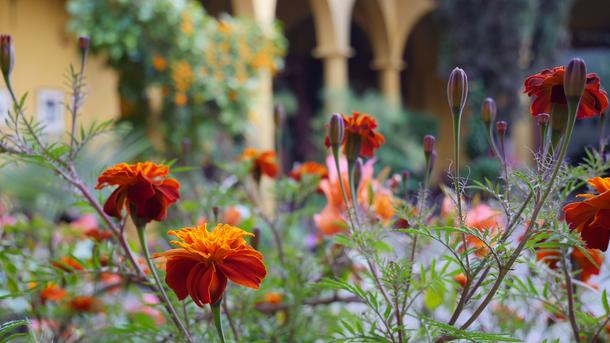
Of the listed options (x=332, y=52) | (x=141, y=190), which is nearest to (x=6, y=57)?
(x=141, y=190)

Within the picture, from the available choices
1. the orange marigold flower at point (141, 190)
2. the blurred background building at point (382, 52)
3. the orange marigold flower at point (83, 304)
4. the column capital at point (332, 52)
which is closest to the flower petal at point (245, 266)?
the orange marigold flower at point (141, 190)

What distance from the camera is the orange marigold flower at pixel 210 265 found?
534 millimetres

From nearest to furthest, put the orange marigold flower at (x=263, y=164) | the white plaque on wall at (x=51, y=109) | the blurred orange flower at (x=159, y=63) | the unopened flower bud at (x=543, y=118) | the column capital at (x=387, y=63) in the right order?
the unopened flower bud at (x=543, y=118) < the orange marigold flower at (x=263, y=164) < the blurred orange flower at (x=159, y=63) < the white plaque on wall at (x=51, y=109) < the column capital at (x=387, y=63)

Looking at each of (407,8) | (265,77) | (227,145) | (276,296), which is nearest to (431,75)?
(407,8)

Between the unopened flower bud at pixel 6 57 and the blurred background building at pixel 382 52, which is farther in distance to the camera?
the blurred background building at pixel 382 52

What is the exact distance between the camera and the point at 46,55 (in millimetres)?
5180

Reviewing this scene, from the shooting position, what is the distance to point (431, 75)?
10516 mm

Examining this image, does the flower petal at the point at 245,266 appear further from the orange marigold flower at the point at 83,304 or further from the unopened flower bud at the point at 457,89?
the orange marigold flower at the point at 83,304

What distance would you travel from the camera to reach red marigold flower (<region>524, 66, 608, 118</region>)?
1.91ft

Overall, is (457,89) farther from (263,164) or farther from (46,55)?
(46,55)

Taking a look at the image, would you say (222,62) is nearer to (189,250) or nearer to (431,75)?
(189,250)

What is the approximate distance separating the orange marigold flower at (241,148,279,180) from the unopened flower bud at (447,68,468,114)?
1.84 feet

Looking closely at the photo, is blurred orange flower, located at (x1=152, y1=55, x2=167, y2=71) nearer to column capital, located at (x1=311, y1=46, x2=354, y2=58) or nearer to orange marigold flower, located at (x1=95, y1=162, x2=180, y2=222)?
column capital, located at (x1=311, y1=46, x2=354, y2=58)

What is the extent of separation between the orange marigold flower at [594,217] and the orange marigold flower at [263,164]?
63 centimetres
